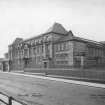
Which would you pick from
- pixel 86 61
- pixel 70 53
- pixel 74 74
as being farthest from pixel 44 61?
pixel 74 74

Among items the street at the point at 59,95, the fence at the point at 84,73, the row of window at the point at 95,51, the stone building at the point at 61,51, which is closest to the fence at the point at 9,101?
the street at the point at 59,95

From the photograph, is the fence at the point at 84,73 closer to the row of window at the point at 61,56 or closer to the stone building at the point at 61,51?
the stone building at the point at 61,51

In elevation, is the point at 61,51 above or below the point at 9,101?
above

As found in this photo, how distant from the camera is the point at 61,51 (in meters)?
32.7

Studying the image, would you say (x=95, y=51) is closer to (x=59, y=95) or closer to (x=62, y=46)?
(x=62, y=46)

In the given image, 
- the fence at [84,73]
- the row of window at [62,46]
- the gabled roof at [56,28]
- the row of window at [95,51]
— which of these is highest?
the gabled roof at [56,28]

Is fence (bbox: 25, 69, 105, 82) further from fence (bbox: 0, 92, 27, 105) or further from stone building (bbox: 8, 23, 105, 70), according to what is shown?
fence (bbox: 0, 92, 27, 105)

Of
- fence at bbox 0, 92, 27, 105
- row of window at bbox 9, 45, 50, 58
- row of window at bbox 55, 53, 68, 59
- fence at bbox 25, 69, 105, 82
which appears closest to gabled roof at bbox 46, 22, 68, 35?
row of window at bbox 9, 45, 50, 58

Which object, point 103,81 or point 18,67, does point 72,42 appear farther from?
point 18,67

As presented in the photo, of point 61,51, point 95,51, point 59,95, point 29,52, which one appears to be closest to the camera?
point 59,95

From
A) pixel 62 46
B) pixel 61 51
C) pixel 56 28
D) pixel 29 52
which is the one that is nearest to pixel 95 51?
pixel 62 46

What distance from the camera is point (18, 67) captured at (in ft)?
155

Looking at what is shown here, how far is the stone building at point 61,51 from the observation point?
99.1ft

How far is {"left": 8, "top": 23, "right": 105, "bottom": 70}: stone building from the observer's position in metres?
30.2
